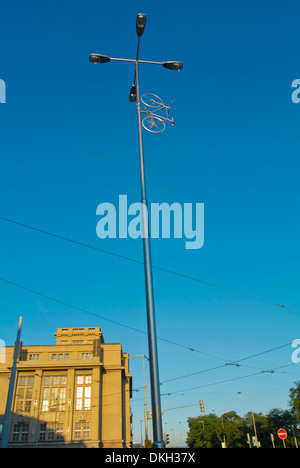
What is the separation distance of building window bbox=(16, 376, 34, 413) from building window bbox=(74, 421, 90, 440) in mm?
10054

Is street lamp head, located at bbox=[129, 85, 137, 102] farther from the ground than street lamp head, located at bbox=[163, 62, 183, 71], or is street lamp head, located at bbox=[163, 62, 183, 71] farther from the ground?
street lamp head, located at bbox=[163, 62, 183, 71]

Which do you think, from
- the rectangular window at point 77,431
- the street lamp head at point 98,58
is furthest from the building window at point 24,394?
the street lamp head at point 98,58

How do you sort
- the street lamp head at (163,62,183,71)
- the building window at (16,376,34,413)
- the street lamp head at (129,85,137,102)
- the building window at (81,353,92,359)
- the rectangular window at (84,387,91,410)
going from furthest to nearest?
1. the building window at (81,353,92,359)
2. the rectangular window at (84,387,91,410)
3. the building window at (16,376,34,413)
4. the street lamp head at (129,85,137,102)
5. the street lamp head at (163,62,183,71)

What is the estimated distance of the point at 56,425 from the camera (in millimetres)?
64875

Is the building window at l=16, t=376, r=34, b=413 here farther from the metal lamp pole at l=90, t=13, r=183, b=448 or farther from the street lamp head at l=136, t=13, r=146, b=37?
the street lamp head at l=136, t=13, r=146, b=37

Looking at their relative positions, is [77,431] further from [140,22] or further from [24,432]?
[140,22]

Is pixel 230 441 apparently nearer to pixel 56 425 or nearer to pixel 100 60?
pixel 56 425

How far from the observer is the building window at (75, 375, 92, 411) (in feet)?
223

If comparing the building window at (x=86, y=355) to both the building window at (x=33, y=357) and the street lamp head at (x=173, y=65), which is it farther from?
the street lamp head at (x=173, y=65)

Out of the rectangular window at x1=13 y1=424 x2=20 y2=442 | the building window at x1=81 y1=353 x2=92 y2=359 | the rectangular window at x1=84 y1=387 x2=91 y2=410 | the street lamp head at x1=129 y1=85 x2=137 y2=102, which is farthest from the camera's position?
the building window at x1=81 y1=353 x2=92 y2=359

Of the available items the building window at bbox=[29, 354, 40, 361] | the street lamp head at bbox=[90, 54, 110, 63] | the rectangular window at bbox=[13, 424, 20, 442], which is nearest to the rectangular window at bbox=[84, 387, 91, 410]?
the rectangular window at bbox=[13, 424, 20, 442]

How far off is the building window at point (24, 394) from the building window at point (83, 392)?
9261 millimetres
